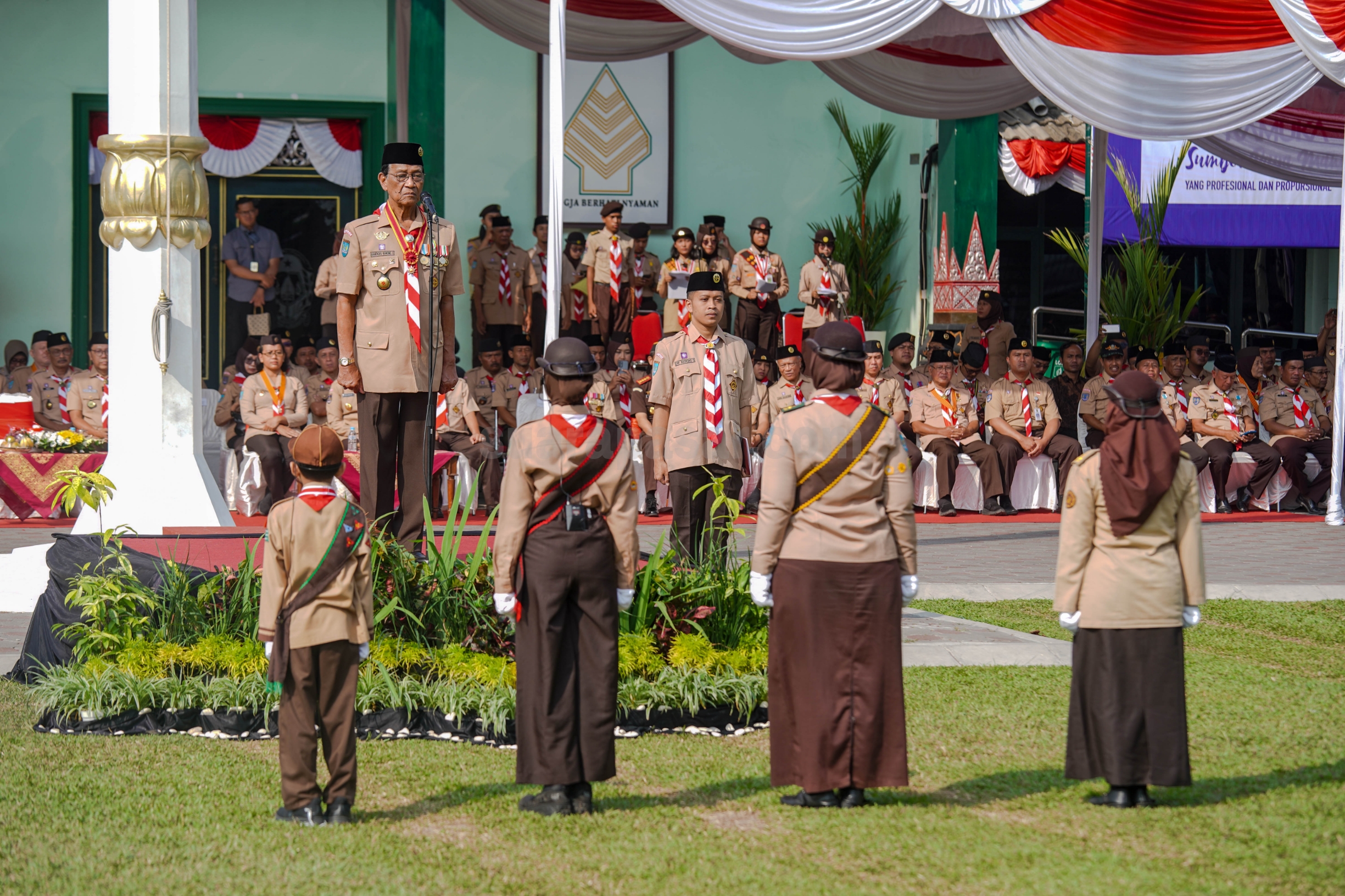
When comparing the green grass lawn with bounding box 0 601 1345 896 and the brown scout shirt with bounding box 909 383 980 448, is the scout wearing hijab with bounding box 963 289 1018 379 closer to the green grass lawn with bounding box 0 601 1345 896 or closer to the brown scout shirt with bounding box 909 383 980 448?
the brown scout shirt with bounding box 909 383 980 448

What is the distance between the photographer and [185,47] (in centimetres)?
926

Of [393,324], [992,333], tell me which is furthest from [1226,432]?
[393,324]

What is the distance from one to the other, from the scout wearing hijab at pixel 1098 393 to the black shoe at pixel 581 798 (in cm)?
1074

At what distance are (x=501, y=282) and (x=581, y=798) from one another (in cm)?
1218

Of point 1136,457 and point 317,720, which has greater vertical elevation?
point 1136,457

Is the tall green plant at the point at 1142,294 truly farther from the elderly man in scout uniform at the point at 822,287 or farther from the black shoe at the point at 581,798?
the black shoe at the point at 581,798

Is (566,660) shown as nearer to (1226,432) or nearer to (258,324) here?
(1226,432)

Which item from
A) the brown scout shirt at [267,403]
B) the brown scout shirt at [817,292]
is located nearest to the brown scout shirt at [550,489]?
the brown scout shirt at [267,403]

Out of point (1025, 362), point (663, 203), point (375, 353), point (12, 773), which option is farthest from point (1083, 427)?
point (12, 773)

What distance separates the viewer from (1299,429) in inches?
601

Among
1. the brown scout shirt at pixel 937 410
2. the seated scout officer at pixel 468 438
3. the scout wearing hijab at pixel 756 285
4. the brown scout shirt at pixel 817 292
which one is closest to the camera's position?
the seated scout officer at pixel 468 438

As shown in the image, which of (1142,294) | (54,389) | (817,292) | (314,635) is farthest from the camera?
(817,292)

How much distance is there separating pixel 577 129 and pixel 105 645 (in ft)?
42.0

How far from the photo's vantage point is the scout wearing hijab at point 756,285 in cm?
1677
